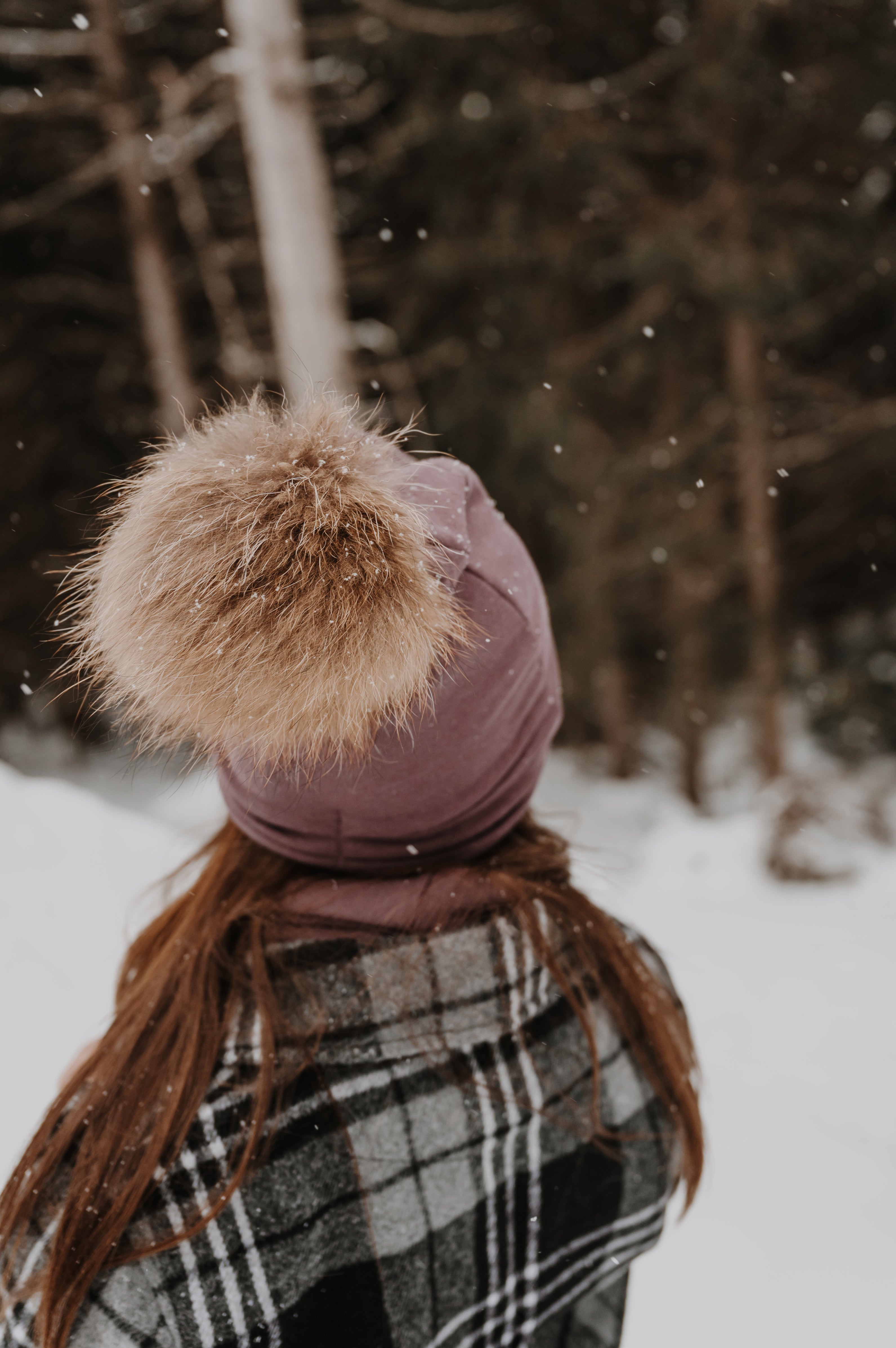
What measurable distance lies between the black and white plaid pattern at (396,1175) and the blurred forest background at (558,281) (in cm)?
532

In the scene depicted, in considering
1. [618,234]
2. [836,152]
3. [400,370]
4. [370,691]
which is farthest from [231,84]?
[370,691]

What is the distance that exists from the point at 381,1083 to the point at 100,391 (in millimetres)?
10006

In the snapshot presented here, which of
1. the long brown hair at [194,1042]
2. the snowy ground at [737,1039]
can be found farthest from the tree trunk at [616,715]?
the long brown hair at [194,1042]

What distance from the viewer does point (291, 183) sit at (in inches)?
163

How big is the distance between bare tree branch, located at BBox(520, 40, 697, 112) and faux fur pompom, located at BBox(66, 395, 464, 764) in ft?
24.6

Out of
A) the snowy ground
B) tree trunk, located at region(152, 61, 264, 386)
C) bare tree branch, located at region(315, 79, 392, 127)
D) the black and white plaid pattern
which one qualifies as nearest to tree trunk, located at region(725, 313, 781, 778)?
bare tree branch, located at region(315, 79, 392, 127)

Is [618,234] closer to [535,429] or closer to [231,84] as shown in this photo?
[535,429]

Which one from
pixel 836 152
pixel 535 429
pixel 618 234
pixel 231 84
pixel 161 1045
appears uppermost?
pixel 836 152

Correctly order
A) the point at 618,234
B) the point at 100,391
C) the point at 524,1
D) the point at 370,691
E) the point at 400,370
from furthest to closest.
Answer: the point at 100,391
the point at 618,234
the point at 524,1
the point at 400,370
the point at 370,691

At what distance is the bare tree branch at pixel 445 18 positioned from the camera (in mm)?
4273

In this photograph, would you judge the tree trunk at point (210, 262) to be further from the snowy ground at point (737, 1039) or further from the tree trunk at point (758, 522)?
the tree trunk at point (758, 522)

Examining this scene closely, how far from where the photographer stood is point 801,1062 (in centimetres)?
301

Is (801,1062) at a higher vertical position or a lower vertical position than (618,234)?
lower

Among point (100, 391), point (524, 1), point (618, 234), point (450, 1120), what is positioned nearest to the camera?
point (450, 1120)
